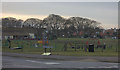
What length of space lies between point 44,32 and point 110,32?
2761 cm

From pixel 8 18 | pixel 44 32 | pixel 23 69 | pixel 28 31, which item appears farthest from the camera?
pixel 8 18

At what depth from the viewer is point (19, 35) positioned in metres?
87.4

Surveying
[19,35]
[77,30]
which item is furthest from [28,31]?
[77,30]

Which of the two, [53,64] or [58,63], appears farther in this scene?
[58,63]

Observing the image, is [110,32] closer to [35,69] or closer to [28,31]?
[28,31]

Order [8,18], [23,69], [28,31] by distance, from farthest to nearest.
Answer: [8,18] < [28,31] < [23,69]

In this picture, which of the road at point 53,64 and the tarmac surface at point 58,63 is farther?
the tarmac surface at point 58,63

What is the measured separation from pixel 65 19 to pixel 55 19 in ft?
18.0

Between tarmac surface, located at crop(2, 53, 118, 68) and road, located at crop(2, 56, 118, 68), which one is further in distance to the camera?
tarmac surface, located at crop(2, 53, 118, 68)

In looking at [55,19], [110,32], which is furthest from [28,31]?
[110,32]

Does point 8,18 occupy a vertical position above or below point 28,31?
above

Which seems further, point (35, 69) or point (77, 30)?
point (77, 30)

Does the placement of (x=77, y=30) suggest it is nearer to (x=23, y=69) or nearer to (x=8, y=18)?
(x=8, y=18)

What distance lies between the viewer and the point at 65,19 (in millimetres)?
91000
